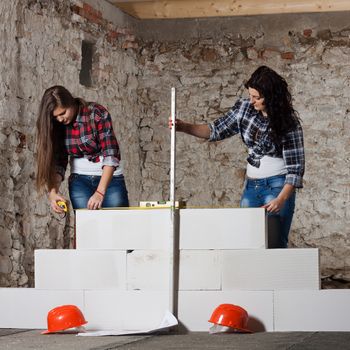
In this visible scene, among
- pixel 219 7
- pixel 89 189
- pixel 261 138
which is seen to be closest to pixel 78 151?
pixel 89 189

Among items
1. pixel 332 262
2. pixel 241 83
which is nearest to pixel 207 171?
pixel 241 83

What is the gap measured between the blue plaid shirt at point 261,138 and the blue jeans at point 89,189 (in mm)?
632

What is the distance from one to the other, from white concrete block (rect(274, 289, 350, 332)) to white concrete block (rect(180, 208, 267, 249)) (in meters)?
0.32

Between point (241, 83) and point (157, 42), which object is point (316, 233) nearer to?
point (241, 83)

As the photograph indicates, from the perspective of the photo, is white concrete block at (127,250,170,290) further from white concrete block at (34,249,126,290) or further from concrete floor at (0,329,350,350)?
concrete floor at (0,329,350,350)

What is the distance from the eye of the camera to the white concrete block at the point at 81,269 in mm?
4891

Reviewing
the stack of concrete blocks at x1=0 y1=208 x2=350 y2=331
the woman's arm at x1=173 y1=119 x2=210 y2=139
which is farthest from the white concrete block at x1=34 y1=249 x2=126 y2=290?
the woman's arm at x1=173 y1=119 x2=210 y2=139

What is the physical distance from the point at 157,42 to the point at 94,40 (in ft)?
3.40

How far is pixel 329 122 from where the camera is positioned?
8.43m

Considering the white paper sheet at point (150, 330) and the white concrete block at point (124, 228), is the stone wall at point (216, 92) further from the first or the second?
the white paper sheet at point (150, 330)

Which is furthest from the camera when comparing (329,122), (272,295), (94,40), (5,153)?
(329,122)

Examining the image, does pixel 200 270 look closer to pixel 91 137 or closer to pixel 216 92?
pixel 91 137

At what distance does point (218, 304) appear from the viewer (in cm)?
476

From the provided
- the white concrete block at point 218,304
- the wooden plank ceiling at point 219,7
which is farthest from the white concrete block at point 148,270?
the wooden plank ceiling at point 219,7
